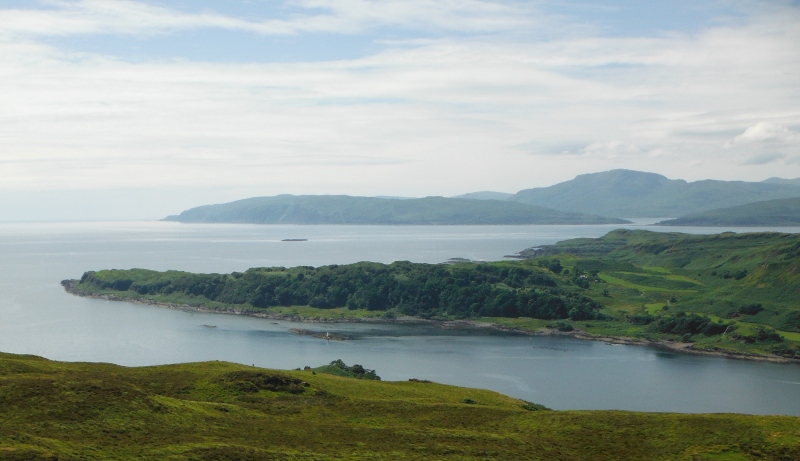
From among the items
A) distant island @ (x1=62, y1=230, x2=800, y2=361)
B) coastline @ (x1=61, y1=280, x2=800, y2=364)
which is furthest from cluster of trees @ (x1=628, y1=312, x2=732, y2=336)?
coastline @ (x1=61, y1=280, x2=800, y2=364)

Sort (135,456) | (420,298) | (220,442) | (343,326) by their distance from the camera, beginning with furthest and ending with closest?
(420,298), (343,326), (220,442), (135,456)

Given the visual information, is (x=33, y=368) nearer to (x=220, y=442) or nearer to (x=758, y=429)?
(x=220, y=442)

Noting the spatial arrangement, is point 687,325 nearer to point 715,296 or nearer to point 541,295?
point 715,296

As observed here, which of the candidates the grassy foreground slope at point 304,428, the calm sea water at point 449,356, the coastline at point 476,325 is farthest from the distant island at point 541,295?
the grassy foreground slope at point 304,428

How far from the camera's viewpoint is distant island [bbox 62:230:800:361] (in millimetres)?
124688

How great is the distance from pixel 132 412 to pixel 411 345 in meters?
83.1

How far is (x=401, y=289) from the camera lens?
519 feet

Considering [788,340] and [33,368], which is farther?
[788,340]

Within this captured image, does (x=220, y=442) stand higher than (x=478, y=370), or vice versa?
(x=220, y=442)

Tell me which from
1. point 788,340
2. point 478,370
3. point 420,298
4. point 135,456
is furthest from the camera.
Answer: point 420,298

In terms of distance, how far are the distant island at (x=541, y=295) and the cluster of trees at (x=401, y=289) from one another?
235 mm

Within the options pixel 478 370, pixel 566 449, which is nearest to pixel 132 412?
pixel 566 449

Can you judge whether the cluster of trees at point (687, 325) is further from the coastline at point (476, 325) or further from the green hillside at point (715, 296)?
the coastline at point (476, 325)

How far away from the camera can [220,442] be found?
33.9m
